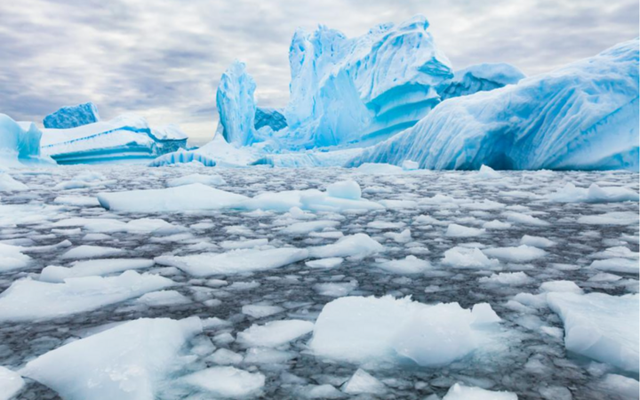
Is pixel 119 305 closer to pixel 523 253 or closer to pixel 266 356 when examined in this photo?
pixel 266 356

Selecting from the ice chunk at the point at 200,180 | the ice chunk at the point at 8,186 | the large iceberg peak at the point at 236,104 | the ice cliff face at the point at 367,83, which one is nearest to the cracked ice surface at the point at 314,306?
the ice chunk at the point at 200,180

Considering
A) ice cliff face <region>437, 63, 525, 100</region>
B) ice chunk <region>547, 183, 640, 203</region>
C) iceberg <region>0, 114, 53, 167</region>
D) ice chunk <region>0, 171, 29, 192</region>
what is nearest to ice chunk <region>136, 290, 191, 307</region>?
ice chunk <region>547, 183, 640, 203</region>

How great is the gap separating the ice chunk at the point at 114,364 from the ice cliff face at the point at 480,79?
709 inches

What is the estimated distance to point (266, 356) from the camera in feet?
3.57

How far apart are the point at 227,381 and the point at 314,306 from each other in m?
0.52

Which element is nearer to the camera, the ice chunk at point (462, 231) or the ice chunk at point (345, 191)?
the ice chunk at point (462, 231)

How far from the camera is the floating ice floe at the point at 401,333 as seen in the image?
3.48 ft

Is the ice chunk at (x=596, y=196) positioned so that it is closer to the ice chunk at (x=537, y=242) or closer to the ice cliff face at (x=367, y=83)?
the ice chunk at (x=537, y=242)

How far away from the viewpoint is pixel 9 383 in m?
0.92

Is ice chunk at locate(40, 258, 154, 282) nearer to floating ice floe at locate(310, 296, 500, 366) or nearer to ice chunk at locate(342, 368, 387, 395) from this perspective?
floating ice floe at locate(310, 296, 500, 366)

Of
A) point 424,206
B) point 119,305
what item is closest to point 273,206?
point 424,206

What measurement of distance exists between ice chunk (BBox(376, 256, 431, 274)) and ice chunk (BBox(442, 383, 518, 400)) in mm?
959

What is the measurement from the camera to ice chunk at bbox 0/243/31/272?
1.89m

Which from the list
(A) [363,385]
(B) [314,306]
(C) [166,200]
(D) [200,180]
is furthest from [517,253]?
(D) [200,180]
